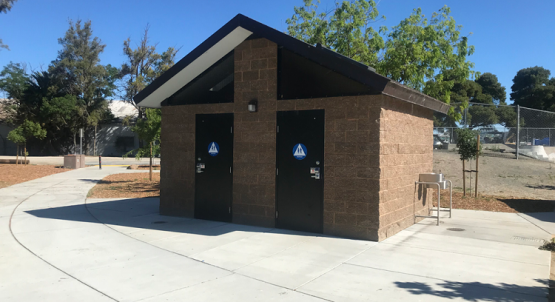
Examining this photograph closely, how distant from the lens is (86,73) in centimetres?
4756

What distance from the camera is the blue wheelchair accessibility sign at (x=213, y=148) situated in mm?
9406

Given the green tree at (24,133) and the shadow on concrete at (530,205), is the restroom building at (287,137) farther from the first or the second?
the green tree at (24,133)

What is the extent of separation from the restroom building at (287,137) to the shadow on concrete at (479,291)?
92.6 inches

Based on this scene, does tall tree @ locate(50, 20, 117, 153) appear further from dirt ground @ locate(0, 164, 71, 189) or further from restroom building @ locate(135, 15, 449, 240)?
restroom building @ locate(135, 15, 449, 240)

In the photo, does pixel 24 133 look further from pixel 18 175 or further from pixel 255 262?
pixel 255 262

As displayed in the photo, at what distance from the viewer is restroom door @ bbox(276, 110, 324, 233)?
26.6 ft

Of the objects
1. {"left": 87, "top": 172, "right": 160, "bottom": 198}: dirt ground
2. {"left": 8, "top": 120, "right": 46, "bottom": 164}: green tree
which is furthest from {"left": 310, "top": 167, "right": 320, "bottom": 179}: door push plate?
{"left": 8, "top": 120, "right": 46, "bottom": 164}: green tree

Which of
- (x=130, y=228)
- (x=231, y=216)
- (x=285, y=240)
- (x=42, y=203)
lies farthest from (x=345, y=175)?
(x=42, y=203)

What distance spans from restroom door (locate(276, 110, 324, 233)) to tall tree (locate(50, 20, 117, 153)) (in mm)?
42995

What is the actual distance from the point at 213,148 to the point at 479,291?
20.5 ft

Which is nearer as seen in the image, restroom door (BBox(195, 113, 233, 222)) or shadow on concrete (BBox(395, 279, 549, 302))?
shadow on concrete (BBox(395, 279, 549, 302))

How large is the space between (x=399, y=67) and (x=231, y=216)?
295 inches

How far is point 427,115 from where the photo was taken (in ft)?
33.3

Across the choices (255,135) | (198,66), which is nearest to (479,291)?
(255,135)
